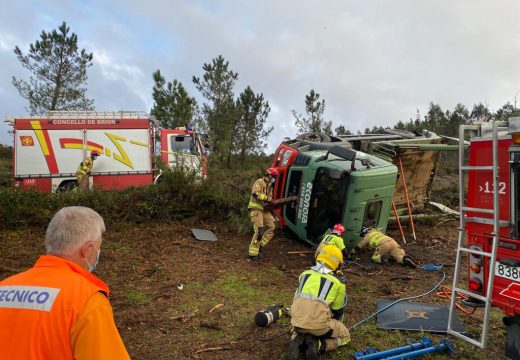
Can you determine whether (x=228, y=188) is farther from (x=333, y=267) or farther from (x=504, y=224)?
(x=504, y=224)

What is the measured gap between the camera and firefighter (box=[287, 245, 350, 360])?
3982 millimetres

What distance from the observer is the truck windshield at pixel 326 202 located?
7.40m

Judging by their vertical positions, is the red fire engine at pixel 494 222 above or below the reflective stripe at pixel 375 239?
above

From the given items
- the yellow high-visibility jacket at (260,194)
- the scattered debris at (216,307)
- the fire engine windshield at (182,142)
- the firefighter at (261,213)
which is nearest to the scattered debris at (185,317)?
the scattered debris at (216,307)

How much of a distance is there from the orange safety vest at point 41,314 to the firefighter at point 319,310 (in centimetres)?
270

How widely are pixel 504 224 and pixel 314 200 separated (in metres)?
4.31

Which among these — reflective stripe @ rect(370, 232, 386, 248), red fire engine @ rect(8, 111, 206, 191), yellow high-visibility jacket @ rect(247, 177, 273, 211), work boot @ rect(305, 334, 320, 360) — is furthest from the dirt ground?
red fire engine @ rect(8, 111, 206, 191)

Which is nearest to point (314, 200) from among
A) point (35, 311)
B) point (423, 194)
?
point (423, 194)

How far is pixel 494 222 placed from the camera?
355 cm

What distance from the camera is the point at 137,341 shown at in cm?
445

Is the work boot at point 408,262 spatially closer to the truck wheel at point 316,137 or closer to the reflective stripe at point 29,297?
the truck wheel at point 316,137

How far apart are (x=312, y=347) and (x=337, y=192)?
3.92 metres

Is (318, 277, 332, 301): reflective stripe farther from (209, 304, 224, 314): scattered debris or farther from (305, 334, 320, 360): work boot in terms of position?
(209, 304, 224, 314): scattered debris

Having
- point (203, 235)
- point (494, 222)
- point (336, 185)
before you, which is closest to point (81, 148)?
point (203, 235)
